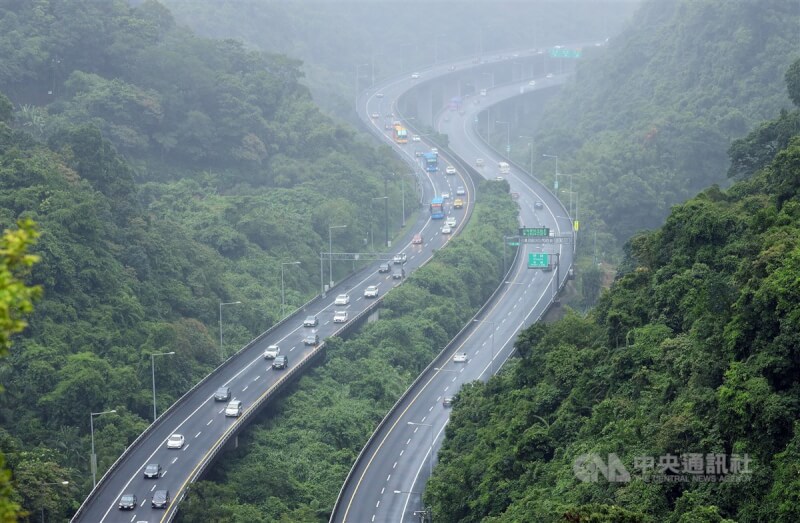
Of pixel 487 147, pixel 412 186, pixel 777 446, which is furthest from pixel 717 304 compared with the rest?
pixel 487 147

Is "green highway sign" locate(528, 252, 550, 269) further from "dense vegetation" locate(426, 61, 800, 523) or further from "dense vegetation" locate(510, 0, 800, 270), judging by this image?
→ "dense vegetation" locate(426, 61, 800, 523)

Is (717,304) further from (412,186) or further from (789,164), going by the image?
(412,186)

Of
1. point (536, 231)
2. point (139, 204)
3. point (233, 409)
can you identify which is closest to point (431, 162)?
point (536, 231)

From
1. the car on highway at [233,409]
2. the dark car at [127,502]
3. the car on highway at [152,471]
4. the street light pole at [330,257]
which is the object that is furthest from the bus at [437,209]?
the dark car at [127,502]

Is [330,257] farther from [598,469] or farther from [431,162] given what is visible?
[598,469]

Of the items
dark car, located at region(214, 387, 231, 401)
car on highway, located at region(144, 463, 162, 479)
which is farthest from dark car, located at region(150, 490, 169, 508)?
dark car, located at region(214, 387, 231, 401)

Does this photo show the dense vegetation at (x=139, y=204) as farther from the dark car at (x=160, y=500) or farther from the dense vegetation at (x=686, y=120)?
the dense vegetation at (x=686, y=120)

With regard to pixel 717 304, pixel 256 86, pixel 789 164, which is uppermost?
pixel 256 86
